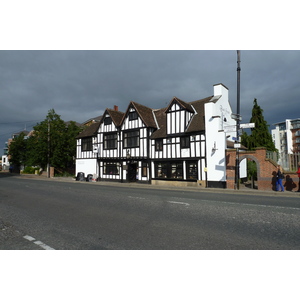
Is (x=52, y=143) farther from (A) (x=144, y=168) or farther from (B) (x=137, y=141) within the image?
(A) (x=144, y=168)

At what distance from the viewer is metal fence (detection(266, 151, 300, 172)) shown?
18.1 m

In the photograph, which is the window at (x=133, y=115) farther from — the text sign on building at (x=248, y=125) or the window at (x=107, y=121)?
the text sign on building at (x=248, y=125)

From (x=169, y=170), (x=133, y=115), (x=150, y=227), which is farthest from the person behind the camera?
(x=133, y=115)

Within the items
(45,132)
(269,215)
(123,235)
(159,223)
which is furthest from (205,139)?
(45,132)

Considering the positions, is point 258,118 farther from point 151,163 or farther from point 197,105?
point 151,163

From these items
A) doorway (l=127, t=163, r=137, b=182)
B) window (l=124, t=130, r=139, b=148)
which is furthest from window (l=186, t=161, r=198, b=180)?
doorway (l=127, t=163, r=137, b=182)

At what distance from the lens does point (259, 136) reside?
99.5 feet

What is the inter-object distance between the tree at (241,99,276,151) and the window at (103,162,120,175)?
54.5 ft

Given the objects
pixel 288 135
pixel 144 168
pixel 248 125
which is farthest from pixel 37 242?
pixel 288 135

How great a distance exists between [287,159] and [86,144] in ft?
75.9

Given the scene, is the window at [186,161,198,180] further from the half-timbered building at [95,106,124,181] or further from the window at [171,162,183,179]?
the half-timbered building at [95,106,124,181]

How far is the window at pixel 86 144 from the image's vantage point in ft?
101

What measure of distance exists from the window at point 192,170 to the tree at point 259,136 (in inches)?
478

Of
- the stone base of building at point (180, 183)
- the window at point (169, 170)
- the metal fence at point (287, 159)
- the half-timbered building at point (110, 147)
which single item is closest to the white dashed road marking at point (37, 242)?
the stone base of building at point (180, 183)
